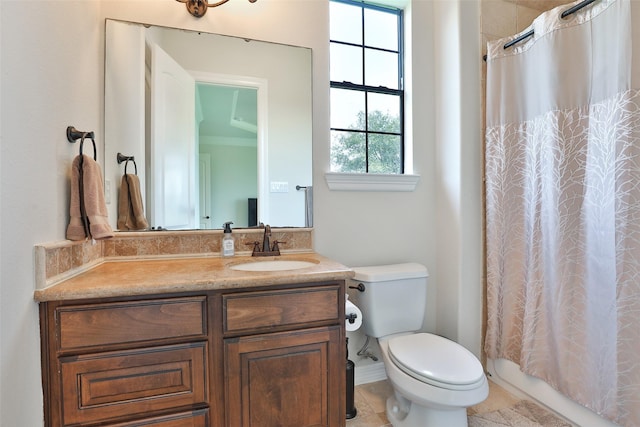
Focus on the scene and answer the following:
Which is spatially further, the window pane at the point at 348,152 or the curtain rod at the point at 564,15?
the window pane at the point at 348,152

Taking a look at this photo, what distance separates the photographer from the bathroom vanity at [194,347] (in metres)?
0.97

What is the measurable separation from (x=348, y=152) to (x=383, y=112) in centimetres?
38

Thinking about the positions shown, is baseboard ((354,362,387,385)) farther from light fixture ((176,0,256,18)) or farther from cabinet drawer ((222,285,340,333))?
light fixture ((176,0,256,18))

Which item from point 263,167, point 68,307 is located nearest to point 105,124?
point 263,167

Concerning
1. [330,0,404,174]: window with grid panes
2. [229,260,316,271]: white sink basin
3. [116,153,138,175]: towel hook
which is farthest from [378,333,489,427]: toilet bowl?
[116,153,138,175]: towel hook

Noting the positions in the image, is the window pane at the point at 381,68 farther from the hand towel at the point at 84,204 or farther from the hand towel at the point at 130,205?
the hand towel at the point at 84,204

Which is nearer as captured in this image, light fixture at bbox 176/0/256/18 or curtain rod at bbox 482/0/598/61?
curtain rod at bbox 482/0/598/61

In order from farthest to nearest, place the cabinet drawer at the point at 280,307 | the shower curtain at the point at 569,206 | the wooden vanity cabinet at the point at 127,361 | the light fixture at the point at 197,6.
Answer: the light fixture at the point at 197,6 < the shower curtain at the point at 569,206 < the cabinet drawer at the point at 280,307 < the wooden vanity cabinet at the point at 127,361

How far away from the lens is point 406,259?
1.99 m

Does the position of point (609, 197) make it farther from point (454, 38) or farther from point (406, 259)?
point (454, 38)

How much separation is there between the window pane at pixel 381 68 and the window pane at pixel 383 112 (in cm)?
8

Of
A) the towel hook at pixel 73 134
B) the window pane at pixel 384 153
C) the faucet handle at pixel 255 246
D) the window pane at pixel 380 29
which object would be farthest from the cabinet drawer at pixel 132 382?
the window pane at pixel 380 29

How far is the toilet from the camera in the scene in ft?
4.14

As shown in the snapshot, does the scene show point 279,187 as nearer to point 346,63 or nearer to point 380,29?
point 346,63
